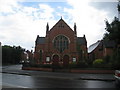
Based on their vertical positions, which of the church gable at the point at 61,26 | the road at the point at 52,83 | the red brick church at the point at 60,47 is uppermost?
the church gable at the point at 61,26

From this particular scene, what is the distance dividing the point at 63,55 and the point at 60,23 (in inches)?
352

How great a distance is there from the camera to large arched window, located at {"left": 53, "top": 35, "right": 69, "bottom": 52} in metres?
42.9

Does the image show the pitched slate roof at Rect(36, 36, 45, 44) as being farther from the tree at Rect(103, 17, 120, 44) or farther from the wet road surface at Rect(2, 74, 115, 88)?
the wet road surface at Rect(2, 74, 115, 88)

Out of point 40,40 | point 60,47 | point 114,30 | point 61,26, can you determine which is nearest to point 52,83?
point 114,30

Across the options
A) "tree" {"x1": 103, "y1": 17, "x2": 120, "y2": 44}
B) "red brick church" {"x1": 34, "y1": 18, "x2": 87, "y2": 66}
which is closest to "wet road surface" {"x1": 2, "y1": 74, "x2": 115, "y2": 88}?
"tree" {"x1": 103, "y1": 17, "x2": 120, "y2": 44}

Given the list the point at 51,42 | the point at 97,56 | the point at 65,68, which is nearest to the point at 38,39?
the point at 51,42

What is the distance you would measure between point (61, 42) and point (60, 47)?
4.67 feet

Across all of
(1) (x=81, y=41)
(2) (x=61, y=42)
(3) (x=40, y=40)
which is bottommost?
(2) (x=61, y=42)

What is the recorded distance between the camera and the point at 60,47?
42.8 meters

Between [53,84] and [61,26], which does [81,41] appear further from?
[53,84]

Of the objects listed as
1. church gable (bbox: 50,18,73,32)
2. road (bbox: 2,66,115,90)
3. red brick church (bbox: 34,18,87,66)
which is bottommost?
road (bbox: 2,66,115,90)

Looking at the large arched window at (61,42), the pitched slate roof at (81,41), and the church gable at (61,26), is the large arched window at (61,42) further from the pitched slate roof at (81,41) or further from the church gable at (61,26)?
the pitched slate roof at (81,41)

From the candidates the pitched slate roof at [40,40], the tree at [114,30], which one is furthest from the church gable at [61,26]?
the tree at [114,30]

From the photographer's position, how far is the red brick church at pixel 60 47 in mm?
41812
